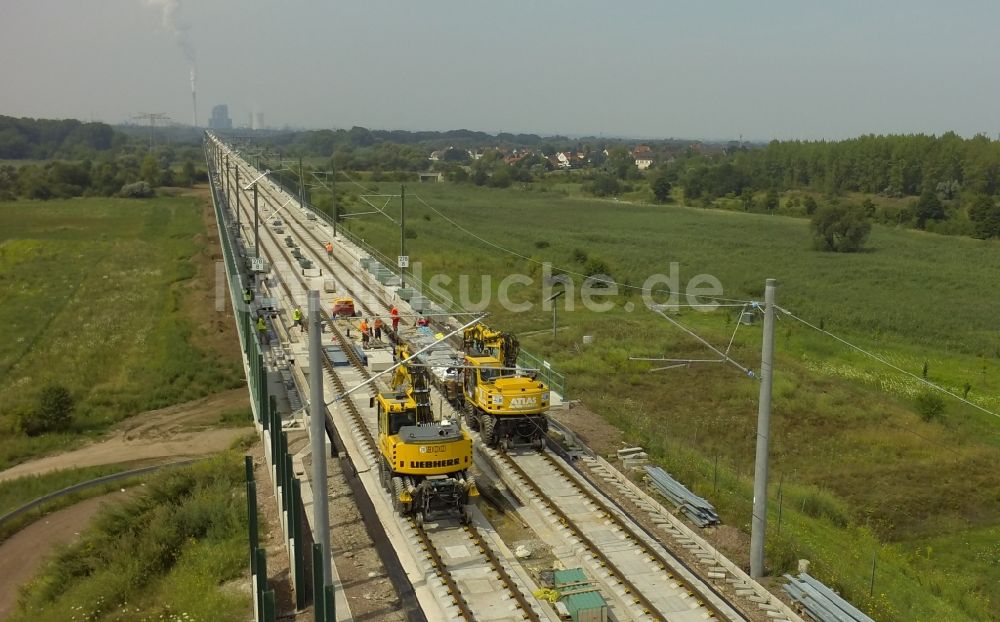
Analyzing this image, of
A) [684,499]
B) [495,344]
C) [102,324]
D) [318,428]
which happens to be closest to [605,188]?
[102,324]

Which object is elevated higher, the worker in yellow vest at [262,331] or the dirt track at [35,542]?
the worker in yellow vest at [262,331]

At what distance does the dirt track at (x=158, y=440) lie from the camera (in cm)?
3453

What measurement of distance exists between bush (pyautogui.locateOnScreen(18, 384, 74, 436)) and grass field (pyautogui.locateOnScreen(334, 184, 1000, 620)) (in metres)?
21.9

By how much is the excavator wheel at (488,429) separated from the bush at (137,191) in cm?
12840

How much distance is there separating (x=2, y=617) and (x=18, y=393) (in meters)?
21.7

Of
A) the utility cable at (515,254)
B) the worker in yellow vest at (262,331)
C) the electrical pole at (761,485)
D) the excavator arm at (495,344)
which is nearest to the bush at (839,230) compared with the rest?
the utility cable at (515,254)

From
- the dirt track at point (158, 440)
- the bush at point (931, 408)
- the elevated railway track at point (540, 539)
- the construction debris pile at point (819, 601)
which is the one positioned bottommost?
the dirt track at point (158, 440)

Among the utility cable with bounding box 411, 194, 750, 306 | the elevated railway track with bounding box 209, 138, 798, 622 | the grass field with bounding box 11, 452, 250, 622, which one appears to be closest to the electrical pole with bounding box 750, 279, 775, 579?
the elevated railway track with bounding box 209, 138, 798, 622

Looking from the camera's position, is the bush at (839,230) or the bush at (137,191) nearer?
the bush at (839,230)

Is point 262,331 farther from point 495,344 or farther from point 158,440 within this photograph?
point 495,344

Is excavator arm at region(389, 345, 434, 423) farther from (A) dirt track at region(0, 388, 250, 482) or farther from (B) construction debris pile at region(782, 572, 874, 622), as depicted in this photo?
(A) dirt track at region(0, 388, 250, 482)

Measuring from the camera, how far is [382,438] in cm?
2058

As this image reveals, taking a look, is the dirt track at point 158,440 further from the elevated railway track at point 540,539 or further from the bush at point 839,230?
the bush at point 839,230

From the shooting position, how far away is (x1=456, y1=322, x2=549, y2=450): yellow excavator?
23.8m
